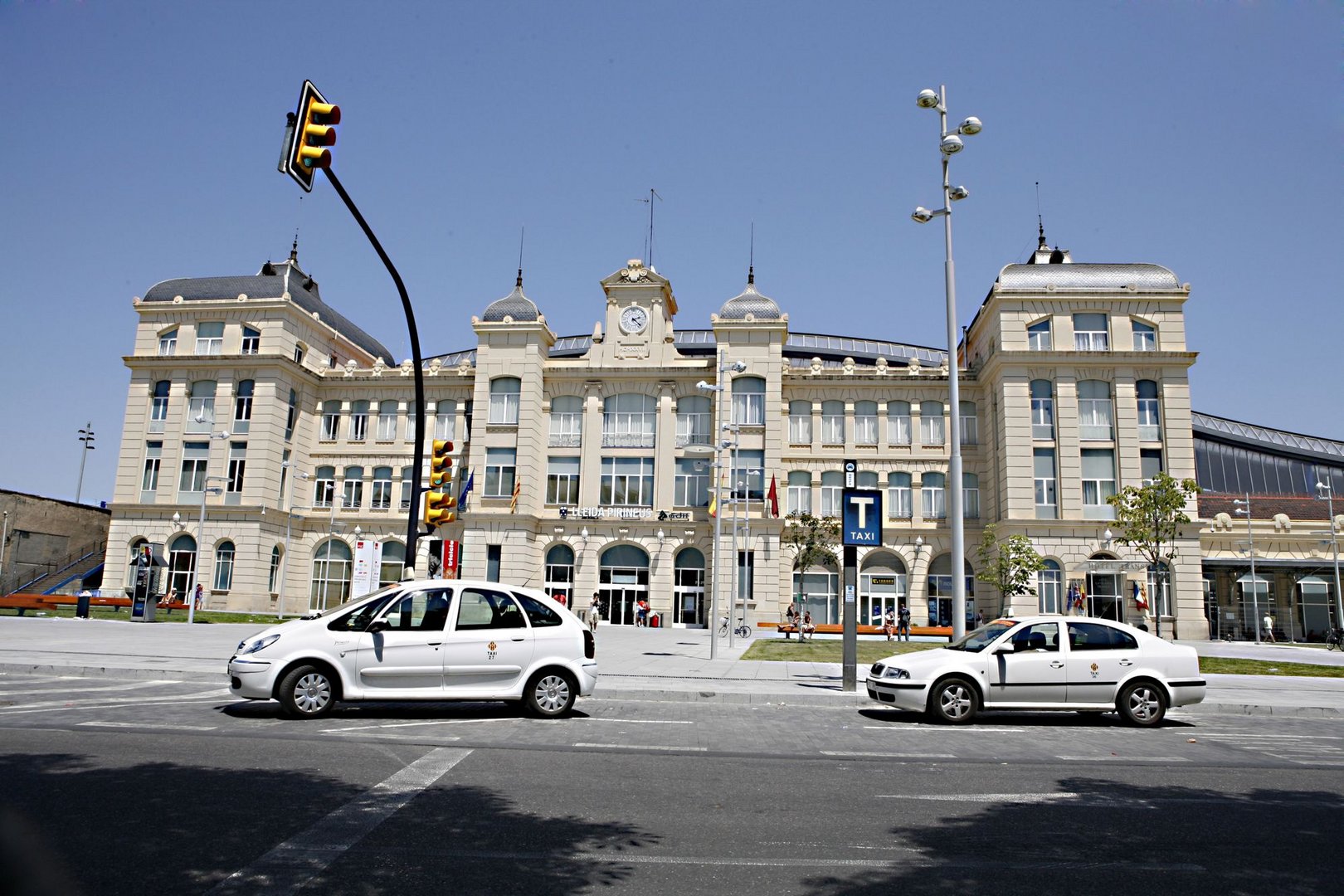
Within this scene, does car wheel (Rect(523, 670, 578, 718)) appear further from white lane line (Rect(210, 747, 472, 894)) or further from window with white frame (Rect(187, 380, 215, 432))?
window with white frame (Rect(187, 380, 215, 432))

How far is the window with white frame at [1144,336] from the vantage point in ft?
152

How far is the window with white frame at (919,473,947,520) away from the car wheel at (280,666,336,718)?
136ft

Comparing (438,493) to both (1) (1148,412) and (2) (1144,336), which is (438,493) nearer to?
(1) (1148,412)

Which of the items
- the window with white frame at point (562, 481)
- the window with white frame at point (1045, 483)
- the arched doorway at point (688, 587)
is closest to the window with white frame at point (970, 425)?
the window with white frame at point (1045, 483)

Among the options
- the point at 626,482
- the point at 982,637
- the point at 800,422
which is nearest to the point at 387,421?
the point at 626,482

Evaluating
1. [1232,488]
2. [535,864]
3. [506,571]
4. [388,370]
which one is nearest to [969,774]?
[535,864]

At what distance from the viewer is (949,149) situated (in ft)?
61.5

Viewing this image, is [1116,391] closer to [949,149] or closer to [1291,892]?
[949,149]

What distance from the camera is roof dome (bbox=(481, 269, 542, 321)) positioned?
51.3 meters

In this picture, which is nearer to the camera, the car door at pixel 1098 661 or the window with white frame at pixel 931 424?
the car door at pixel 1098 661

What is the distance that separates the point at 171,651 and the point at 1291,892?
21.0 metres

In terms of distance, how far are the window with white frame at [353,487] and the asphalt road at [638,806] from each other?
43091 millimetres

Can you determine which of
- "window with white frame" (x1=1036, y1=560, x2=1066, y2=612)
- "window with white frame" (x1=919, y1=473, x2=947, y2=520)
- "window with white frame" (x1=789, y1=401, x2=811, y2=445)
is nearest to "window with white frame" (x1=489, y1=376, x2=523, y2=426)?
"window with white frame" (x1=789, y1=401, x2=811, y2=445)

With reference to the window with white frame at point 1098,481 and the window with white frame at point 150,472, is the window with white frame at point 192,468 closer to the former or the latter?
the window with white frame at point 150,472
